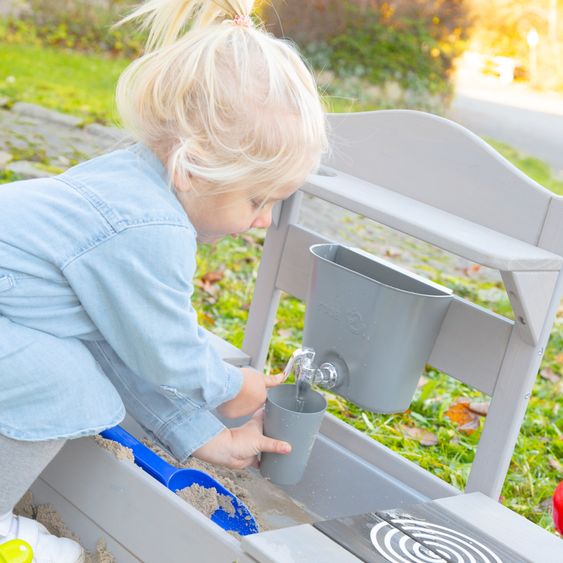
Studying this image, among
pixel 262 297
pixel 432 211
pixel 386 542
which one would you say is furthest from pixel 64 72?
pixel 386 542

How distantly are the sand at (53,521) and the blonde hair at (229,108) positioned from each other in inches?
22.4

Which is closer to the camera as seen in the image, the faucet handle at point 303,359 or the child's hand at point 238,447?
the child's hand at point 238,447

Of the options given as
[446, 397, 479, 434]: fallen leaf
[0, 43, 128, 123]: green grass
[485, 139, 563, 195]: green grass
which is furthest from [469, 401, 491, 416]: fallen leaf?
[485, 139, 563, 195]: green grass

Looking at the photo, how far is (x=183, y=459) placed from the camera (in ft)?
5.35

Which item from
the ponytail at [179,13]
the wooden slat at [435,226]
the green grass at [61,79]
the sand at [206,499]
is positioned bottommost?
the green grass at [61,79]

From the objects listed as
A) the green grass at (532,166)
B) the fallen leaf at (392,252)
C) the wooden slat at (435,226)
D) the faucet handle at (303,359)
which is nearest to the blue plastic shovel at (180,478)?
the faucet handle at (303,359)

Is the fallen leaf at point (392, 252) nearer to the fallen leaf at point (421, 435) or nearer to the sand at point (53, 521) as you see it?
the fallen leaf at point (421, 435)

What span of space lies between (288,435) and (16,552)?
541mm

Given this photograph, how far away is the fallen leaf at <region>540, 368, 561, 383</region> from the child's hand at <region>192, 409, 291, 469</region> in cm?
143

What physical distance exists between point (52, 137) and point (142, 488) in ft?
10.9

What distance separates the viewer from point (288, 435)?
169cm

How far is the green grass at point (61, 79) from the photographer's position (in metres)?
5.12

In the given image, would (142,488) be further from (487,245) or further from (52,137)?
(52,137)

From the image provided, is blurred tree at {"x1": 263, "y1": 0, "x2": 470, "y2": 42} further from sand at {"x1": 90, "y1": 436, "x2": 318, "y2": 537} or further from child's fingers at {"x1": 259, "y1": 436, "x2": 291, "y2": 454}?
child's fingers at {"x1": 259, "y1": 436, "x2": 291, "y2": 454}
